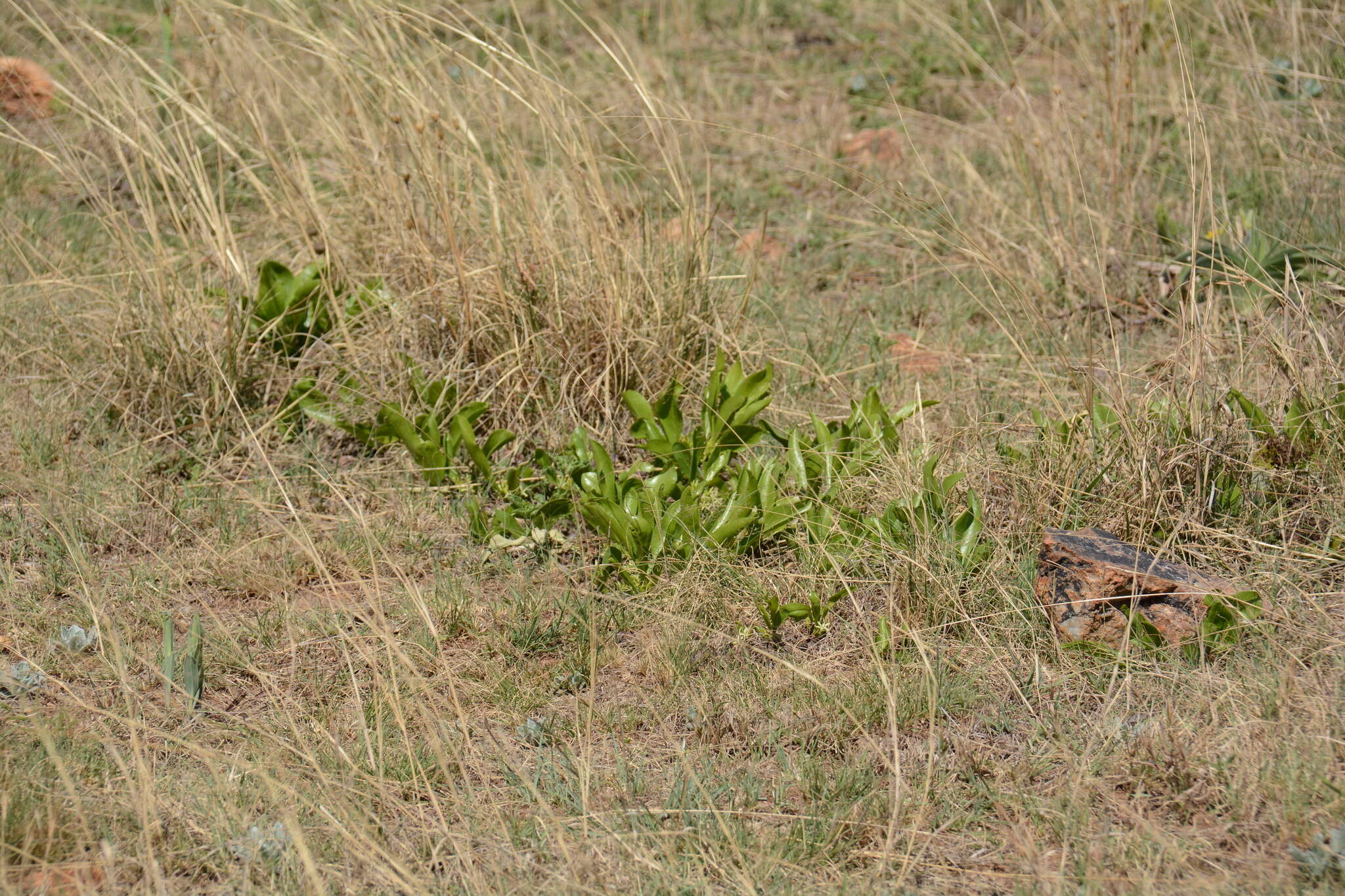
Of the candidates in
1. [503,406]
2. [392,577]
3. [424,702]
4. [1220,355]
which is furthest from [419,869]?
[1220,355]

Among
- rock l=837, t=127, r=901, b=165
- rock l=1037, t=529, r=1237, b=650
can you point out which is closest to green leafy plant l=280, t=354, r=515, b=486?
rock l=1037, t=529, r=1237, b=650

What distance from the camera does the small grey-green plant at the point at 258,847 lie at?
1866 millimetres

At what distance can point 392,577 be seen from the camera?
2740mm

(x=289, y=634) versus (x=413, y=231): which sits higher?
(x=413, y=231)

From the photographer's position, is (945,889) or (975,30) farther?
(975,30)

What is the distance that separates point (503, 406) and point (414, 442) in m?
0.29

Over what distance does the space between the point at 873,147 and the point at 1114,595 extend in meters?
3.05

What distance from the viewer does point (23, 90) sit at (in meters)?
4.74

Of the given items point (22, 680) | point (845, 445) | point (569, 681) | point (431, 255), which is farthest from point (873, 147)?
point (22, 680)

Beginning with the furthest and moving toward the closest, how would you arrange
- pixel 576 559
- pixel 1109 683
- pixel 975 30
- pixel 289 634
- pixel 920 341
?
1. pixel 975 30
2. pixel 920 341
3. pixel 576 559
4. pixel 289 634
5. pixel 1109 683

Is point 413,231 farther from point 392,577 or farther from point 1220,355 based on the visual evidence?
point 1220,355

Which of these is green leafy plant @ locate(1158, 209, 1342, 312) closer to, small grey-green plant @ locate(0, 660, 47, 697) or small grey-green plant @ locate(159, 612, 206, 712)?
small grey-green plant @ locate(159, 612, 206, 712)

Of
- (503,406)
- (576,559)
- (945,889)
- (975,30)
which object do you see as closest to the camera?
(945,889)

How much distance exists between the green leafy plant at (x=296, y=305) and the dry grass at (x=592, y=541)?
0.19 feet
